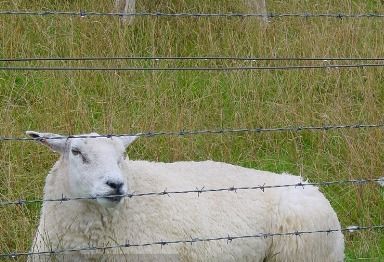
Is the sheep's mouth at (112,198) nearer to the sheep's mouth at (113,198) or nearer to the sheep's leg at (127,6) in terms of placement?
the sheep's mouth at (113,198)

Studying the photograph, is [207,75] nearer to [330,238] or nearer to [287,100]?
[287,100]

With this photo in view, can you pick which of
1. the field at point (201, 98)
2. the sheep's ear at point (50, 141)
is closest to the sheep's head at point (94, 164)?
the sheep's ear at point (50, 141)

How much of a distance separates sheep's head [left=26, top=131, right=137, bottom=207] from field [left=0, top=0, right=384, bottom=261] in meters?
0.65

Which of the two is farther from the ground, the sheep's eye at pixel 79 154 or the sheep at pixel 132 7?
the sheep at pixel 132 7

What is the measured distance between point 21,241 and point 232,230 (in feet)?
4.23

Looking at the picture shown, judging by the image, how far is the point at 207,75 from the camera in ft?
25.4

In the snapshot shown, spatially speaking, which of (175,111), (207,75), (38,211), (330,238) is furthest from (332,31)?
(38,211)

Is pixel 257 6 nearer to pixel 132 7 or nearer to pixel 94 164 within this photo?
pixel 132 7

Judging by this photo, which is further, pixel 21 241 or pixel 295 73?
pixel 295 73

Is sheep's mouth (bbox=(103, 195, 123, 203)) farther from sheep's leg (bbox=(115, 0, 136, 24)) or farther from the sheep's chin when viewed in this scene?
sheep's leg (bbox=(115, 0, 136, 24))

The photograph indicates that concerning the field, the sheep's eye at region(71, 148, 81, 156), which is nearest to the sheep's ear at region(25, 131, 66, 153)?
the sheep's eye at region(71, 148, 81, 156)

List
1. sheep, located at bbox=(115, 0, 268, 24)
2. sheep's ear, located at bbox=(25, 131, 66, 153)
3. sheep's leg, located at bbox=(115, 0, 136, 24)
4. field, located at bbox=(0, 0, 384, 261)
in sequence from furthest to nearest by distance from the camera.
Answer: sheep's leg, located at bbox=(115, 0, 136, 24)
sheep, located at bbox=(115, 0, 268, 24)
field, located at bbox=(0, 0, 384, 261)
sheep's ear, located at bbox=(25, 131, 66, 153)

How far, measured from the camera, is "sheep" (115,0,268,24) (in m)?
8.35

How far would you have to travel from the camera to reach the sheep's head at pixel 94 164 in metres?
4.58
